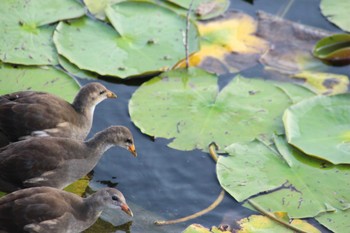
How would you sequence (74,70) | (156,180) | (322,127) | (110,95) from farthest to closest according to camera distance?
(74,70)
(110,95)
(322,127)
(156,180)

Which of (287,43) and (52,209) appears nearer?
(52,209)

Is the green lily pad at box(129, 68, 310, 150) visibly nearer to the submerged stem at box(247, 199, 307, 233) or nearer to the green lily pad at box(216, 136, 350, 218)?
the green lily pad at box(216, 136, 350, 218)

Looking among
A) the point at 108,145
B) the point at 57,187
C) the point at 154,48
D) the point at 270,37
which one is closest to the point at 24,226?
the point at 57,187

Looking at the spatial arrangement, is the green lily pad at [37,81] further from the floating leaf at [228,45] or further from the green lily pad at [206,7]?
the green lily pad at [206,7]

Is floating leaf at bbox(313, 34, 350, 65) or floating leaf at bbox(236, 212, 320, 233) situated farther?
floating leaf at bbox(313, 34, 350, 65)

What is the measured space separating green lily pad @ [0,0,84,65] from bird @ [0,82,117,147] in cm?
103

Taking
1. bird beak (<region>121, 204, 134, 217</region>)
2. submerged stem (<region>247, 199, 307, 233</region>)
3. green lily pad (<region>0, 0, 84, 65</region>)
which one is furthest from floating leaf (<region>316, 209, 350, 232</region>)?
green lily pad (<region>0, 0, 84, 65</region>)

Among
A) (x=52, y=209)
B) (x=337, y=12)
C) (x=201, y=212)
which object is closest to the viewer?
(x=52, y=209)

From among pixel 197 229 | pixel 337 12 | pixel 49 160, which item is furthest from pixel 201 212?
pixel 337 12

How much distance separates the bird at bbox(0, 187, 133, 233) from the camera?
24.3 feet

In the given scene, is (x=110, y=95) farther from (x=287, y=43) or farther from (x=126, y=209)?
(x=287, y=43)

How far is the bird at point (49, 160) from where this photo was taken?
798 cm

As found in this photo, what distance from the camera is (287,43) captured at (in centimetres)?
1077

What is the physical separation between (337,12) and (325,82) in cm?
134
